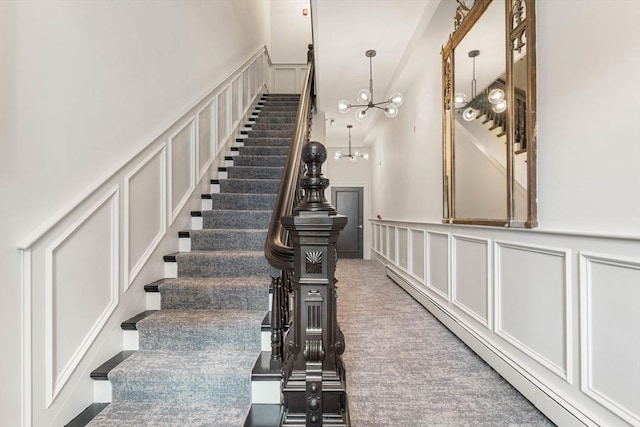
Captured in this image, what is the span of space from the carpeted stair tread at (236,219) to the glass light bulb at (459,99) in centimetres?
192

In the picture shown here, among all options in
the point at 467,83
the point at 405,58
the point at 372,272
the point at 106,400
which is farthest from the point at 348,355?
the point at 372,272

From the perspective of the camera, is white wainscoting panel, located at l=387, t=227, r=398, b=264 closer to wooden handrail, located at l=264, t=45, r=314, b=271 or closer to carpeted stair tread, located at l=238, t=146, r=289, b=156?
carpeted stair tread, located at l=238, t=146, r=289, b=156

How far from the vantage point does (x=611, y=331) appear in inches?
52.4

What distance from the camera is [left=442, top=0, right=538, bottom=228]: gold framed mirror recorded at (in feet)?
6.05

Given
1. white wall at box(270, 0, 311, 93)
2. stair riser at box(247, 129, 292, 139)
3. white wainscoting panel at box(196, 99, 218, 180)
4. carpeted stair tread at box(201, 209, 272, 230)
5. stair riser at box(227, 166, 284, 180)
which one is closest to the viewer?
carpeted stair tread at box(201, 209, 272, 230)

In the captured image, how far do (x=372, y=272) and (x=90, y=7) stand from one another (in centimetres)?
533

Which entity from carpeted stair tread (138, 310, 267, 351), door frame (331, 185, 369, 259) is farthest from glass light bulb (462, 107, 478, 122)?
door frame (331, 185, 369, 259)

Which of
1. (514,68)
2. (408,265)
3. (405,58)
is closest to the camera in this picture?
(514,68)

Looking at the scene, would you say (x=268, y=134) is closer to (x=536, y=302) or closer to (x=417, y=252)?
→ (x=417, y=252)

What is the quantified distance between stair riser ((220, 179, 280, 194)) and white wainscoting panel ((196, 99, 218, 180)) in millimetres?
262

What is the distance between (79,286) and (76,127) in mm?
771

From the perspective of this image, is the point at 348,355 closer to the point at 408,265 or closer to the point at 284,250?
the point at 284,250

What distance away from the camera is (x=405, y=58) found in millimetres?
3680

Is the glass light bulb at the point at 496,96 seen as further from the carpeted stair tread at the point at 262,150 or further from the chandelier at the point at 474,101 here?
the carpeted stair tread at the point at 262,150
